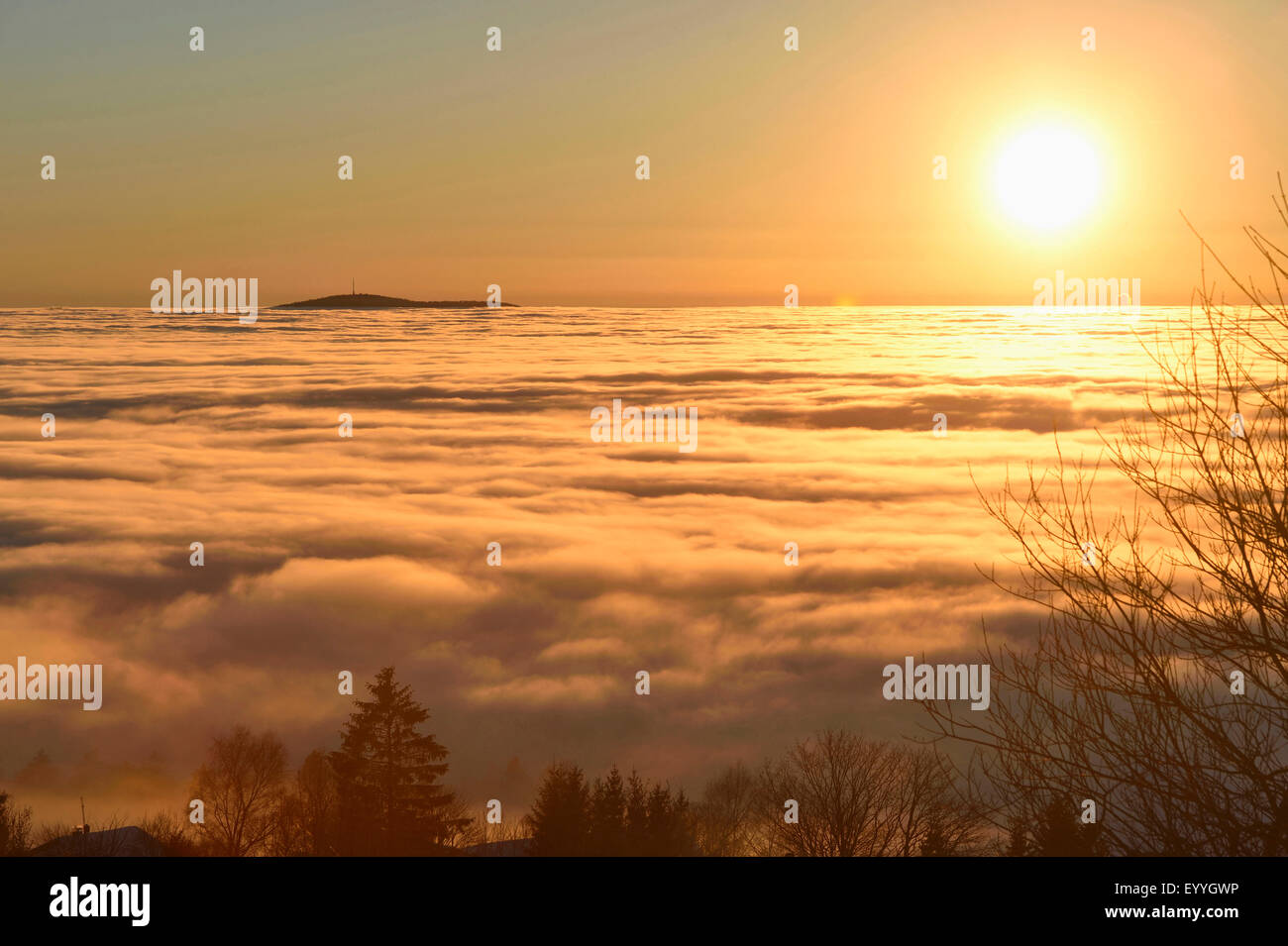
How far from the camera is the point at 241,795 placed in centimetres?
7288

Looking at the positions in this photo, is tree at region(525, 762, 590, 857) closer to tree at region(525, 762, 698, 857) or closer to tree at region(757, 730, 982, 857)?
tree at region(525, 762, 698, 857)

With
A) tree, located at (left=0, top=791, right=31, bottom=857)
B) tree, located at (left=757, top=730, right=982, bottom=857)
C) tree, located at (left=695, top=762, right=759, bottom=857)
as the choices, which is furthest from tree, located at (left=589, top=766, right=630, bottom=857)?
tree, located at (left=0, top=791, right=31, bottom=857)

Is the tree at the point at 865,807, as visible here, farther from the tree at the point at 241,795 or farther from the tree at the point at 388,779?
the tree at the point at 241,795

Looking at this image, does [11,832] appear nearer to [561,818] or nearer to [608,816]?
[561,818]

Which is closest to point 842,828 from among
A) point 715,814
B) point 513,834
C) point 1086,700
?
point 715,814

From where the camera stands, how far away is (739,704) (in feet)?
577

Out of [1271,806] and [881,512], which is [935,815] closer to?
[1271,806]

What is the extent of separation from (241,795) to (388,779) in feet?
60.4

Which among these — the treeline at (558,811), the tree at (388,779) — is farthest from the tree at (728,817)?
the tree at (388,779)

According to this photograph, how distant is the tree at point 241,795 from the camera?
67.1 meters

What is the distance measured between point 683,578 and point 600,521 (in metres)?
24.2

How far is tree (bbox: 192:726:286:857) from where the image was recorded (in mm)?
67062

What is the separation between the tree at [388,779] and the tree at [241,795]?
9.14 m
